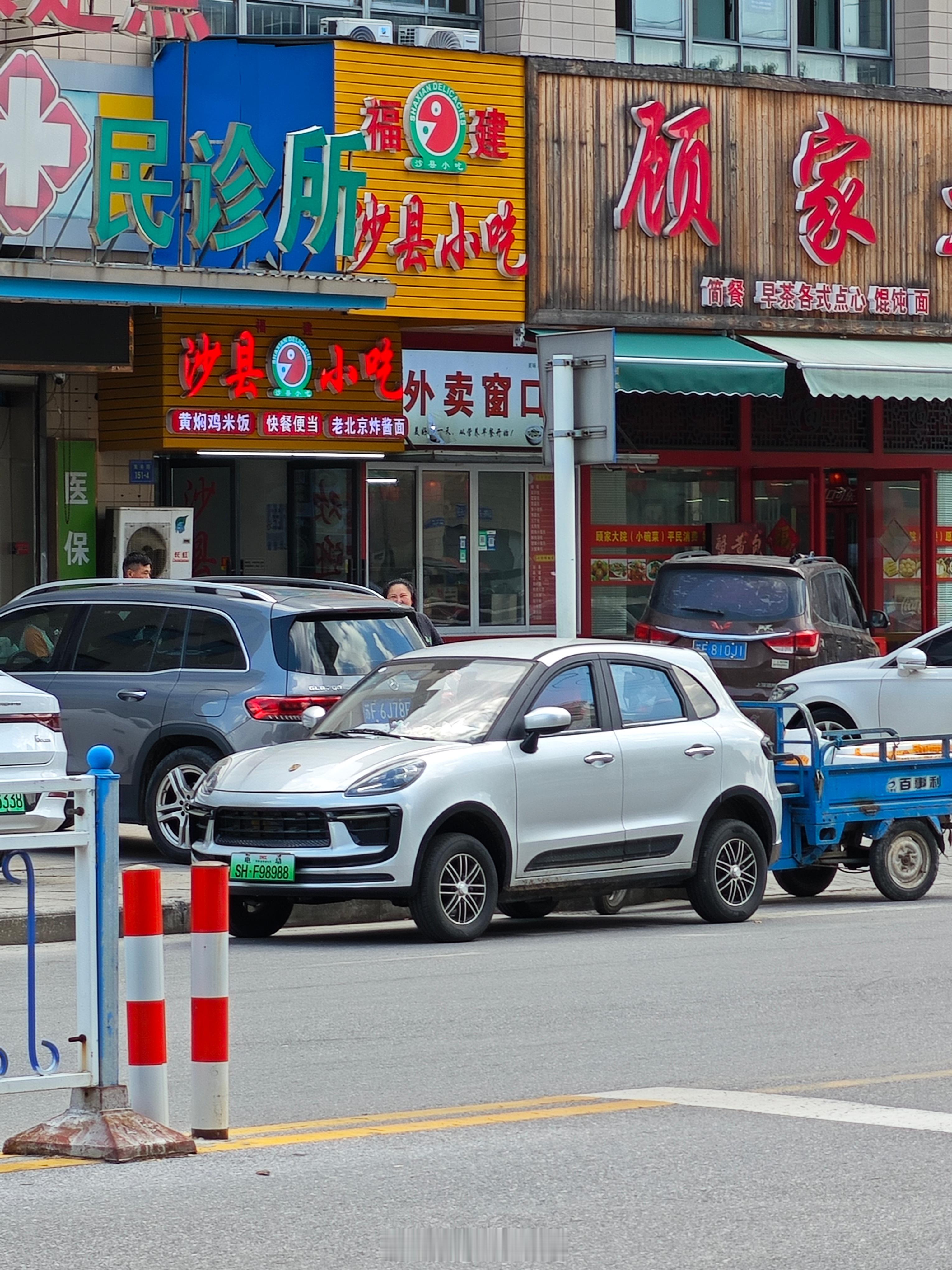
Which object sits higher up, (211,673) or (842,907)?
(211,673)

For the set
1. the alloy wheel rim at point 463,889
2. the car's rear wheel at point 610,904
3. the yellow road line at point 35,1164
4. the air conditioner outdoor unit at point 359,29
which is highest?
the air conditioner outdoor unit at point 359,29

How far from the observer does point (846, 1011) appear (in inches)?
376

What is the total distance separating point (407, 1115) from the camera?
7.38m

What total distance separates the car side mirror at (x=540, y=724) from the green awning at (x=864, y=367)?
12197 mm

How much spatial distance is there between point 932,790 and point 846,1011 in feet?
16.6

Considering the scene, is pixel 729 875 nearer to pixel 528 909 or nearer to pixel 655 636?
pixel 528 909

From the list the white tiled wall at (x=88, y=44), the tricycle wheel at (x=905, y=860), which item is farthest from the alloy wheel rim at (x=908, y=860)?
the white tiled wall at (x=88, y=44)

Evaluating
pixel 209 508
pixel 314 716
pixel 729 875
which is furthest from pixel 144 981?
pixel 209 508

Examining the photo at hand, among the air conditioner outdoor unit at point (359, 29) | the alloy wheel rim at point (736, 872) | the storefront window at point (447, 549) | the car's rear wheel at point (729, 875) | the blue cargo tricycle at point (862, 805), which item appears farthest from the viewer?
the storefront window at point (447, 549)

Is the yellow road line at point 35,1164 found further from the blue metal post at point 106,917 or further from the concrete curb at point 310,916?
the concrete curb at point 310,916

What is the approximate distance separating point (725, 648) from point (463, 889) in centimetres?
819

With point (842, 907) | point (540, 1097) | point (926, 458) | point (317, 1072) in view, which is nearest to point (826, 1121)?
point (540, 1097)

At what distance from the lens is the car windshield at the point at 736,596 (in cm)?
1959

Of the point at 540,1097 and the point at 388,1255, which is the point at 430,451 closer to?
the point at 540,1097
